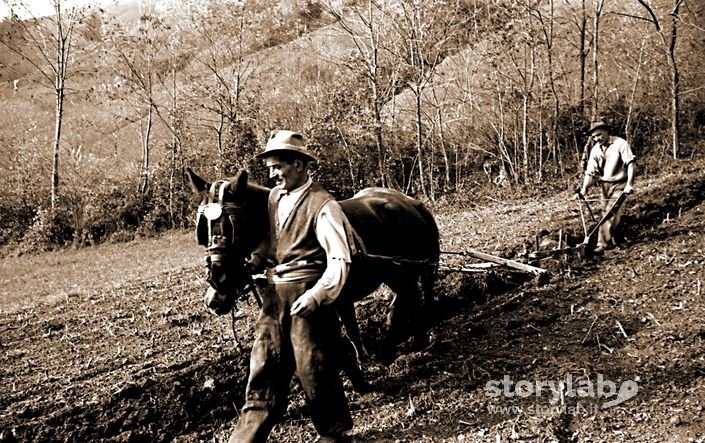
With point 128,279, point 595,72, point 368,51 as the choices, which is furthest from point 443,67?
point 128,279

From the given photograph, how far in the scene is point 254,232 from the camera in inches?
161

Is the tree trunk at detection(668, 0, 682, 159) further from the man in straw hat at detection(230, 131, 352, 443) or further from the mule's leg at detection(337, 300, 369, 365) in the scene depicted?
the man in straw hat at detection(230, 131, 352, 443)

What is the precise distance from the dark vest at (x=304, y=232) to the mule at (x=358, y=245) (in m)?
0.24

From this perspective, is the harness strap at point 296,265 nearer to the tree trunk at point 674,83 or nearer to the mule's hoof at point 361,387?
the mule's hoof at point 361,387

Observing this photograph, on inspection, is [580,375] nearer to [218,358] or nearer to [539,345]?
[539,345]

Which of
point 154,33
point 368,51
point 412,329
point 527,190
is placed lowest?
point 412,329

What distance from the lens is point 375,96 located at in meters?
15.7

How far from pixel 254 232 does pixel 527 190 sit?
38.5ft

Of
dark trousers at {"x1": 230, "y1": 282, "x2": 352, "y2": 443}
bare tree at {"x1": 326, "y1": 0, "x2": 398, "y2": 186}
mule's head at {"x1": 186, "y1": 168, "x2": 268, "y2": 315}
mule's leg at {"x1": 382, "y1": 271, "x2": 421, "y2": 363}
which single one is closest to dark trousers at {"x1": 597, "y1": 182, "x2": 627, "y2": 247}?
mule's leg at {"x1": 382, "y1": 271, "x2": 421, "y2": 363}

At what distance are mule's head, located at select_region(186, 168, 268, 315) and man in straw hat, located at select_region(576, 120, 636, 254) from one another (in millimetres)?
5009

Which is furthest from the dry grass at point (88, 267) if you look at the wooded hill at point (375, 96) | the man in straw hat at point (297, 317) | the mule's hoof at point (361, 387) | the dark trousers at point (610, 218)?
the man in straw hat at point (297, 317)

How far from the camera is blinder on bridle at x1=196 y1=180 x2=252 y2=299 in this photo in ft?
12.9

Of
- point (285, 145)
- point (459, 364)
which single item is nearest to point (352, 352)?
point (459, 364)

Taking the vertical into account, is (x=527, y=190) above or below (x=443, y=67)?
below
